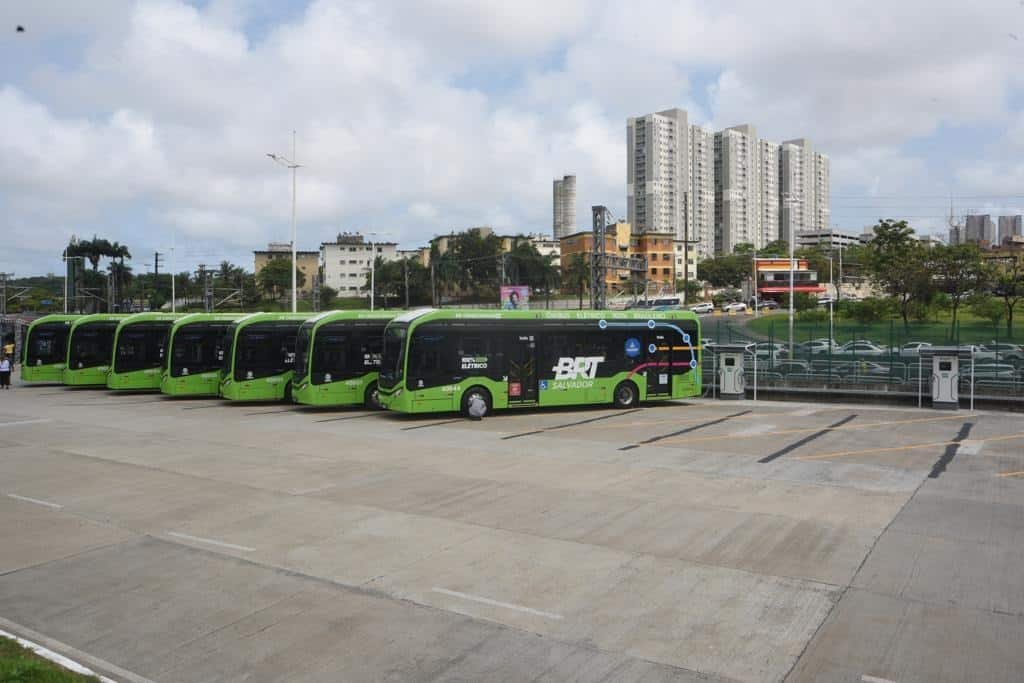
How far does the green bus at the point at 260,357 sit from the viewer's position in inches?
1024

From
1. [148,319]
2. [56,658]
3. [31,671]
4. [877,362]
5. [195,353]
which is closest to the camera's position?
[31,671]

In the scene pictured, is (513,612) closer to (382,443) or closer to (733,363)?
(382,443)

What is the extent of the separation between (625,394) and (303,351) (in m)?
9.90

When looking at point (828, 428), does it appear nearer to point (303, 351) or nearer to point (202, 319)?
point (303, 351)

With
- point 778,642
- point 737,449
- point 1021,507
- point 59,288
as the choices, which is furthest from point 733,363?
point 59,288

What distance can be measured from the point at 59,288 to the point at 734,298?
9447 cm

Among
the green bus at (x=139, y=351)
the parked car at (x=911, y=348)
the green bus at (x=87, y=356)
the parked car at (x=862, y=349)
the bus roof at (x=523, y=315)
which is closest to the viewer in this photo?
the bus roof at (x=523, y=315)

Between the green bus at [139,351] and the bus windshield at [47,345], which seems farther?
the bus windshield at [47,345]

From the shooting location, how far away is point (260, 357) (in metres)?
26.3

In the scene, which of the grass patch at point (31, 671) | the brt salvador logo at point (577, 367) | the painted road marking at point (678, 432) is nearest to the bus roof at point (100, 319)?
the brt salvador logo at point (577, 367)

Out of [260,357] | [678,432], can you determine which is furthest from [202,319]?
[678,432]

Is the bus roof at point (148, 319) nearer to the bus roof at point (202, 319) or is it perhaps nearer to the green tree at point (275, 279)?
the bus roof at point (202, 319)

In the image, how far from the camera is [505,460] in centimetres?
1574

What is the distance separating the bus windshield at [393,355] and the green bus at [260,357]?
207 inches
